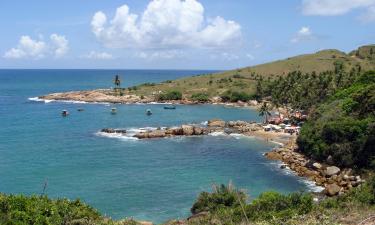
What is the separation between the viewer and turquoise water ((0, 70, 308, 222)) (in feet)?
179

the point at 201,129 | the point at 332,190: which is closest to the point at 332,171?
the point at 332,190

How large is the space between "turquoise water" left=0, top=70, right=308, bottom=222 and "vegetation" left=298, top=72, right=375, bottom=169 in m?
7.36

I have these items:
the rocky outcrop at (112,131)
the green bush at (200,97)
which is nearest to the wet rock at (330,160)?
the rocky outcrop at (112,131)

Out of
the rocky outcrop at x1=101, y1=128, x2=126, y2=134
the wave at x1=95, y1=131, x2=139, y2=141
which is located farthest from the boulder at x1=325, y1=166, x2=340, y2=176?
the rocky outcrop at x1=101, y1=128, x2=126, y2=134

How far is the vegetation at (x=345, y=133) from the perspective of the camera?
2408 inches

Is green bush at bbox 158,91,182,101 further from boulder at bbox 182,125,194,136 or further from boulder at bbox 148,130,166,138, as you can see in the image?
boulder at bbox 148,130,166,138

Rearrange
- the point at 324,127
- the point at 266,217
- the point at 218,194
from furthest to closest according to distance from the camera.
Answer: the point at 324,127 < the point at 218,194 < the point at 266,217

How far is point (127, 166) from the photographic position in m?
69.8

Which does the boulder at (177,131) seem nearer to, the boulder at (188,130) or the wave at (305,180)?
the boulder at (188,130)

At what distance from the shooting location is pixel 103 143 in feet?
281

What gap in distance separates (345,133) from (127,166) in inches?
1253

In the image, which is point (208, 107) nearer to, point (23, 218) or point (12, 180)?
point (12, 180)

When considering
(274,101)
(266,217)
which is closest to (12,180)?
(266,217)

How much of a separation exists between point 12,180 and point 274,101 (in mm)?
73945
